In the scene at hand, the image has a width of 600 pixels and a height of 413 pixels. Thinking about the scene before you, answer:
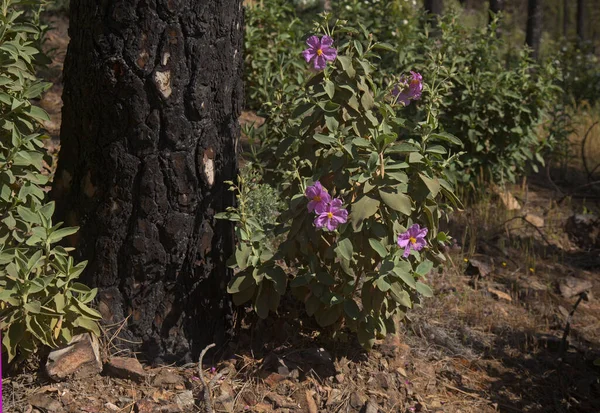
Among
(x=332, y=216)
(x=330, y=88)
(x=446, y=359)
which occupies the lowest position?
(x=446, y=359)

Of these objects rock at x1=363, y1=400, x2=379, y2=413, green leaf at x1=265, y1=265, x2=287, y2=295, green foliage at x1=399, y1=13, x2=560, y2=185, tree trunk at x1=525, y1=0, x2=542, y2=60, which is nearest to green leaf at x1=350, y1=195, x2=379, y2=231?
green leaf at x1=265, y1=265, x2=287, y2=295

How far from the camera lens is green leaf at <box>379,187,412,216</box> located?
2.59m

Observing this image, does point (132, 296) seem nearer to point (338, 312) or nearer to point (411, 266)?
point (338, 312)

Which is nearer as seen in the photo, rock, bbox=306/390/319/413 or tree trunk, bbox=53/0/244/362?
tree trunk, bbox=53/0/244/362

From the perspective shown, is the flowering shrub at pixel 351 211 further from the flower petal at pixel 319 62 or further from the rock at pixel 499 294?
the rock at pixel 499 294

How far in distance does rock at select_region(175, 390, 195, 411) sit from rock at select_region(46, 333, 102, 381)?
0.33 meters

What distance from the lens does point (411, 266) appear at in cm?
278

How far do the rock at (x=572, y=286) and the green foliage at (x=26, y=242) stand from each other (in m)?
2.83

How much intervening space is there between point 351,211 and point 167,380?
101cm

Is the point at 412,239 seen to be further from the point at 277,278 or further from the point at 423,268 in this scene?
the point at 277,278

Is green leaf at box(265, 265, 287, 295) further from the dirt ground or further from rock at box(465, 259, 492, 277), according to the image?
rock at box(465, 259, 492, 277)

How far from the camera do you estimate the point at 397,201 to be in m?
2.60

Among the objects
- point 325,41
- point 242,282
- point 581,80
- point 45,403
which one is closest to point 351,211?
point 242,282

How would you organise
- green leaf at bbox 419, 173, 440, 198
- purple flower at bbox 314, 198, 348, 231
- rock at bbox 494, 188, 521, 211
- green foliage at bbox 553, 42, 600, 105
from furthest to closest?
green foliage at bbox 553, 42, 600, 105, rock at bbox 494, 188, 521, 211, green leaf at bbox 419, 173, 440, 198, purple flower at bbox 314, 198, 348, 231
